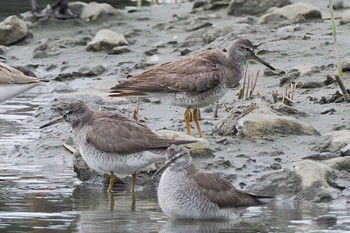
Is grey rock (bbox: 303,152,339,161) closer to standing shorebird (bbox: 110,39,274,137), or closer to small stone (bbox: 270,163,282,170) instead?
small stone (bbox: 270,163,282,170)

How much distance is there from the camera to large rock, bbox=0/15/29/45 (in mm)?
19438

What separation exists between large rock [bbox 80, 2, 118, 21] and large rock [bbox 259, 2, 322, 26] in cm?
447

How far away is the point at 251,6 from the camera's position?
19.1 metres

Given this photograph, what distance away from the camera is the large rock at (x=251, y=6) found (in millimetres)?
18906

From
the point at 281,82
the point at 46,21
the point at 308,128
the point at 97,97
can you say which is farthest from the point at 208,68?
the point at 46,21

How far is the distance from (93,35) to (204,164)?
9.63 meters

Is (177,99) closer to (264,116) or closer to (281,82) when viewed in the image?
(264,116)

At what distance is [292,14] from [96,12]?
5.19 metres

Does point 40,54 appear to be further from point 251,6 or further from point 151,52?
point 251,6

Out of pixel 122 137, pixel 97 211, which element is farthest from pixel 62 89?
pixel 97 211

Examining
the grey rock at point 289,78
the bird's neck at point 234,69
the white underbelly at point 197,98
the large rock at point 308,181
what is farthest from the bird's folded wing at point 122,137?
the grey rock at point 289,78

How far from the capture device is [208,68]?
11.9m

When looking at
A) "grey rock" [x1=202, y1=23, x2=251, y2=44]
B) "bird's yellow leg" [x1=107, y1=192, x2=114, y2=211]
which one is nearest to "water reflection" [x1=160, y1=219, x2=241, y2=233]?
"bird's yellow leg" [x1=107, y1=192, x2=114, y2=211]

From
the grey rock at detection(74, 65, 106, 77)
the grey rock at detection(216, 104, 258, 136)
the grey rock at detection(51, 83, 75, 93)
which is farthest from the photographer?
the grey rock at detection(74, 65, 106, 77)
